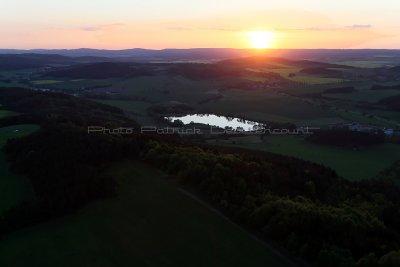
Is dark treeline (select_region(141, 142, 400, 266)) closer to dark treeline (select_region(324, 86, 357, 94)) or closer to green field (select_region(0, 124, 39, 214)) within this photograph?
green field (select_region(0, 124, 39, 214))

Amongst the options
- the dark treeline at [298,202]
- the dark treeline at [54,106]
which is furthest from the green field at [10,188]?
the dark treeline at [54,106]

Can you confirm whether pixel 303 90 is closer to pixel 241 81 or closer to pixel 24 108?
pixel 241 81

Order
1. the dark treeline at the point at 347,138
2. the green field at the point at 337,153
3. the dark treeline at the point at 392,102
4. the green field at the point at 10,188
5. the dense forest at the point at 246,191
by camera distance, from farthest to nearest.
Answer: the dark treeline at the point at 392,102 < the dark treeline at the point at 347,138 < the green field at the point at 337,153 < the green field at the point at 10,188 < the dense forest at the point at 246,191

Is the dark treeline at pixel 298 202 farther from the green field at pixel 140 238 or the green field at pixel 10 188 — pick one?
the green field at pixel 10 188

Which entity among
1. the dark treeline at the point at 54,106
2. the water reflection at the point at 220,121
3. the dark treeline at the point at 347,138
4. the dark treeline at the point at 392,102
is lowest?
the water reflection at the point at 220,121

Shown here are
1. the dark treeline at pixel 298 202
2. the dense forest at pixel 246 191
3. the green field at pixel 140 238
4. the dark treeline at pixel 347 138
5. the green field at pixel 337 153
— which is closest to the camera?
the dark treeline at pixel 298 202

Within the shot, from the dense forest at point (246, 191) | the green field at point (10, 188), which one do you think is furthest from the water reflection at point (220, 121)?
the green field at point (10, 188)

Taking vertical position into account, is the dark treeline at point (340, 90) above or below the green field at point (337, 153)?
above

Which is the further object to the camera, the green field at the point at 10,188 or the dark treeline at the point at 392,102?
the dark treeline at the point at 392,102
